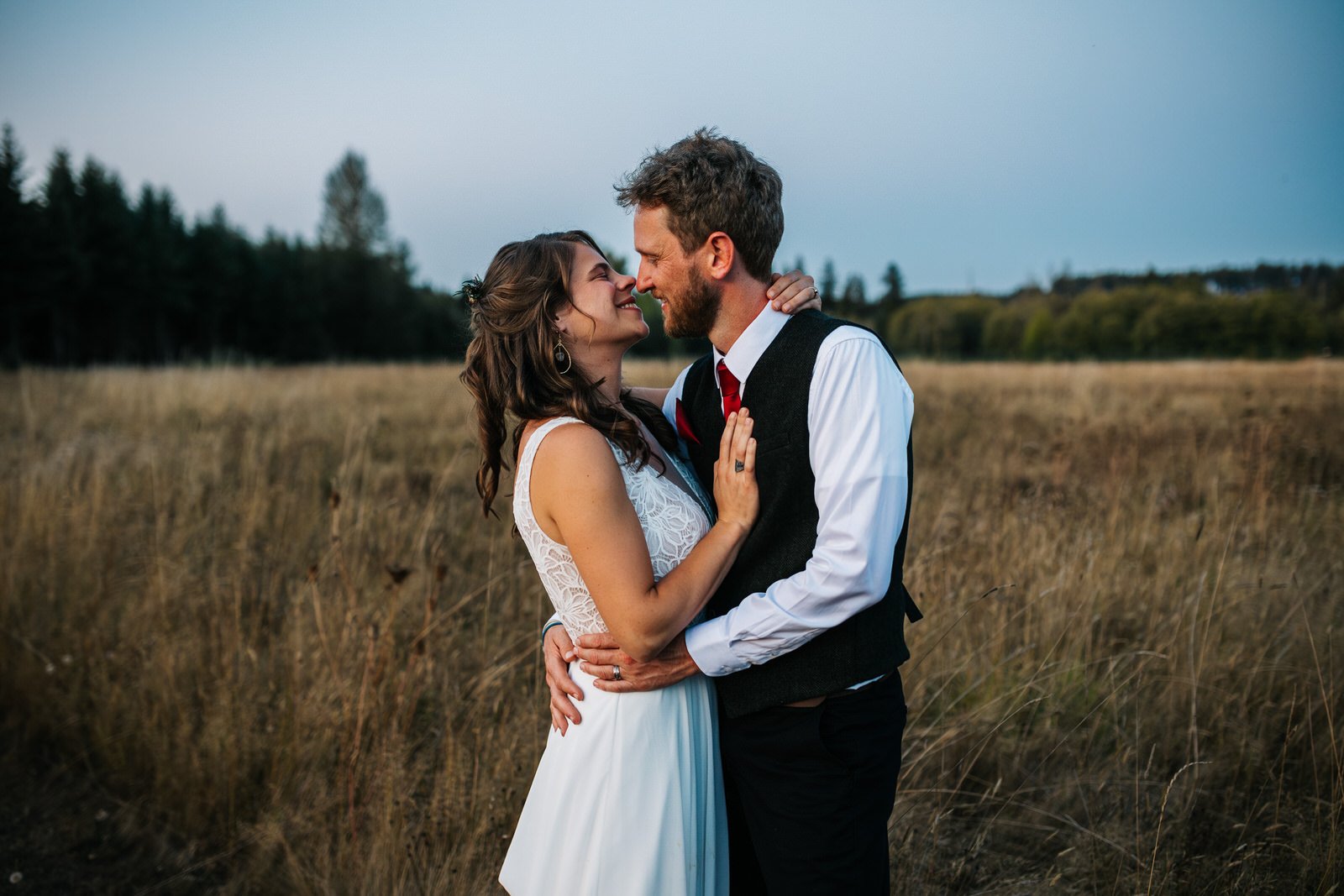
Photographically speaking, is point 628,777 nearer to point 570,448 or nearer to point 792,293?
point 570,448

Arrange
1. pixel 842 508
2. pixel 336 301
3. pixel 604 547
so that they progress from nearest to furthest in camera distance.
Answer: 1. pixel 842 508
2. pixel 604 547
3. pixel 336 301

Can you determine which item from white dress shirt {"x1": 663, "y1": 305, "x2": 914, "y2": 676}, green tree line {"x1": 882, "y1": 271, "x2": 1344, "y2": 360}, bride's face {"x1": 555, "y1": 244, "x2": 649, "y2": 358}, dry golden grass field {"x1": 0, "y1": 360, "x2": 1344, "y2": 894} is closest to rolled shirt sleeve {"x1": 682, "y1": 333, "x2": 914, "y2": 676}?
white dress shirt {"x1": 663, "y1": 305, "x2": 914, "y2": 676}

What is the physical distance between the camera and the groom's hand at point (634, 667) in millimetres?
1695

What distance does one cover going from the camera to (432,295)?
→ 5903 cm

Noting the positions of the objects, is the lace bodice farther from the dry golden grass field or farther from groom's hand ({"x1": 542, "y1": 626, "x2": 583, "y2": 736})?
the dry golden grass field

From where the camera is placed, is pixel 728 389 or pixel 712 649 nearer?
pixel 712 649

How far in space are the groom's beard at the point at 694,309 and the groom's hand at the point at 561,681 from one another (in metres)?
0.79

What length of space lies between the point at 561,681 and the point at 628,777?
29 centimetres

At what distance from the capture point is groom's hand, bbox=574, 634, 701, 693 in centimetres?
170

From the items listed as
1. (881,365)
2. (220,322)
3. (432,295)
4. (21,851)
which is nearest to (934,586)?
(881,365)

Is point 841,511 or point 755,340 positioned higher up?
point 755,340

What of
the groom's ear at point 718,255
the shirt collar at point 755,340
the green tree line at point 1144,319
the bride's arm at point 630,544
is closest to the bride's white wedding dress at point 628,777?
the bride's arm at point 630,544

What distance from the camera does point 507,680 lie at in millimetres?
3275

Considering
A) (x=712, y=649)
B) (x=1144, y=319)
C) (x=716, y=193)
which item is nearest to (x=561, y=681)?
(x=712, y=649)
